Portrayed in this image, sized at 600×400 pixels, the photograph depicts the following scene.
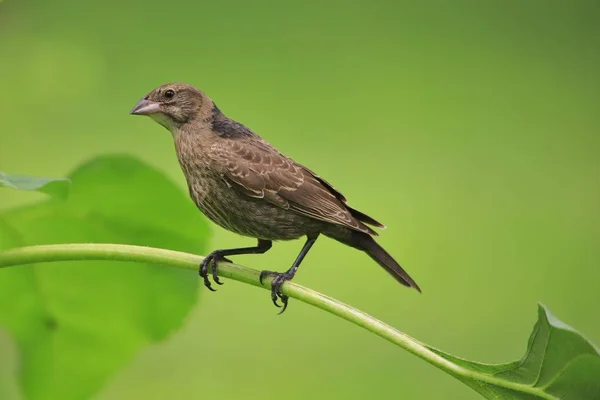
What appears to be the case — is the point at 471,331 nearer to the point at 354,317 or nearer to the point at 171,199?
the point at 171,199

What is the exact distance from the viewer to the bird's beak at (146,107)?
1203 millimetres

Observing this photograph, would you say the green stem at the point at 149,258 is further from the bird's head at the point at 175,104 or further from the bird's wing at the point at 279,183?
the bird's wing at the point at 279,183

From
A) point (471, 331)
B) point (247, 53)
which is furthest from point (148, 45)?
point (471, 331)

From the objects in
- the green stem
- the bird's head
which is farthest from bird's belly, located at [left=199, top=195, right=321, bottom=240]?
the green stem

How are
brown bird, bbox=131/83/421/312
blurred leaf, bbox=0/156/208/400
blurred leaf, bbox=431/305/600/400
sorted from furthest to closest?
Result: brown bird, bbox=131/83/421/312
blurred leaf, bbox=0/156/208/400
blurred leaf, bbox=431/305/600/400

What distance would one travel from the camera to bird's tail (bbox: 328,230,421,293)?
4.39 ft

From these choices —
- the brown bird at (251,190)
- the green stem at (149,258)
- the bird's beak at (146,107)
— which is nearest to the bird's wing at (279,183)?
the brown bird at (251,190)

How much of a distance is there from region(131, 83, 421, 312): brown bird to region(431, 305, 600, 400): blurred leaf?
40cm

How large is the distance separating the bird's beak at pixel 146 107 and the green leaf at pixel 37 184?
0.94 feet

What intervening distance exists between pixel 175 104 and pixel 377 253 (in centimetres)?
39

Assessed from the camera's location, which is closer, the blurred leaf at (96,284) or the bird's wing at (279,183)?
the blurred leaf at (96,284)

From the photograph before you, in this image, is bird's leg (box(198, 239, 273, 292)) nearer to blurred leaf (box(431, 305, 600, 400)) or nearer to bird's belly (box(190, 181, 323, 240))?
bird's belly (box(190, 181, 323, 240))

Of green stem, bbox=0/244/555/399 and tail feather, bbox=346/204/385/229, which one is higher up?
tail feather, bbox=346/204/385/229

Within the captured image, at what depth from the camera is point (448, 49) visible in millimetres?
3076
